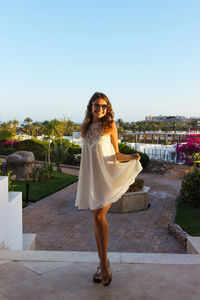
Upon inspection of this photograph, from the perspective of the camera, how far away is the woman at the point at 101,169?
7.63ft

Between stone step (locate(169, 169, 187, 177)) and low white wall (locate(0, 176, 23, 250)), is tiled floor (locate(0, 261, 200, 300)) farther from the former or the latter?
stone step (locate(169, 169, 187, 177))

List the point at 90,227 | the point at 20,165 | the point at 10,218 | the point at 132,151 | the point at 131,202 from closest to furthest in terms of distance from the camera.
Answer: the point at 10,218 → the point at 90,227 → the point at 131,202 → the point at 20,165 → the point at 132,151

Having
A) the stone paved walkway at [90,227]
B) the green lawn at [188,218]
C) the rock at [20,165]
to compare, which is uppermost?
the rock at [20,165]

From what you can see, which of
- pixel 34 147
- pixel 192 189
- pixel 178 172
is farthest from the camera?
pixel 34 147

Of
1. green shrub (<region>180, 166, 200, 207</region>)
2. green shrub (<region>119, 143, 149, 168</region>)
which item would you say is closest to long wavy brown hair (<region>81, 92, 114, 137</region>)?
green shrub (<region>180, 166, 200, 207</region>)

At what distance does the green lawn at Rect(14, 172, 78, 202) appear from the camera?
911cm

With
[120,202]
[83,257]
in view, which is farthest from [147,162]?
[83,257]

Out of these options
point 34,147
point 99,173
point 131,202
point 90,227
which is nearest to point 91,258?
point 99,173

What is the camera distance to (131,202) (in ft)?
24.1

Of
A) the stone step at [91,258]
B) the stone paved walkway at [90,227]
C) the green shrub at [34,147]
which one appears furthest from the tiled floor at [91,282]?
the green shrub at [34,147]

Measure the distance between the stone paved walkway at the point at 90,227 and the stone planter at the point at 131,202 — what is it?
18cm

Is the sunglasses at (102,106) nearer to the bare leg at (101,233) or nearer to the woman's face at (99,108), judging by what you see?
the woman's face at (99,108)

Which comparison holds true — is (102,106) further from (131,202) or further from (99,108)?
(131,202)

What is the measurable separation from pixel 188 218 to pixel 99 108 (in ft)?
16.1
